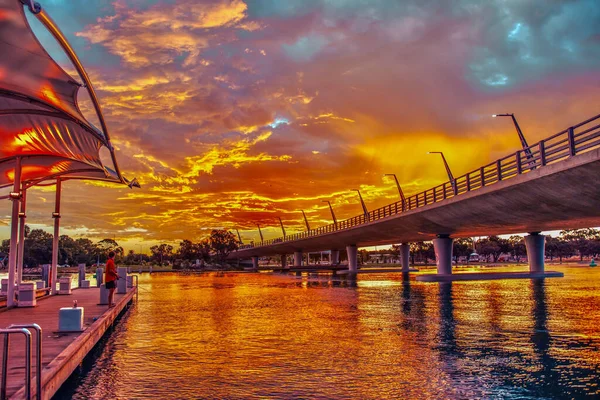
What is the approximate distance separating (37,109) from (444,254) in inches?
2024

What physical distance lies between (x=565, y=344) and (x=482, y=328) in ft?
12.4

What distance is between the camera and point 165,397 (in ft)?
34.4

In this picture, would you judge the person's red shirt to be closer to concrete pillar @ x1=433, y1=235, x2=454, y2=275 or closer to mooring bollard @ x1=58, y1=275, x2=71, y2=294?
mooring bollard @ x1=58, y1=275, x2=71, y2=294

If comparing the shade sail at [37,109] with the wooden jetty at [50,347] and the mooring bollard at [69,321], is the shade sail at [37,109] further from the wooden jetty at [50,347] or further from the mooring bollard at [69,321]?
the wooden jetty at [50,347]

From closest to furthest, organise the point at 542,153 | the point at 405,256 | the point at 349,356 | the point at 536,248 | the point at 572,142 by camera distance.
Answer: the point at 349,356 < the point at 572,142 < the point at 542,153 < the point at 536,248 < the point at 405,256

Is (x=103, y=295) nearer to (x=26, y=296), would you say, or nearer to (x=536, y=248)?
(x=26, y=296)

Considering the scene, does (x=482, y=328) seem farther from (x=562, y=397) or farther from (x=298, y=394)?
(x=298, y=394)

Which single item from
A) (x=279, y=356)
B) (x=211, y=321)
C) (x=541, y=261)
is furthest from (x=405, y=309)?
(x=541, y=261)

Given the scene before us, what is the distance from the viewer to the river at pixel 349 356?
11.0 metres

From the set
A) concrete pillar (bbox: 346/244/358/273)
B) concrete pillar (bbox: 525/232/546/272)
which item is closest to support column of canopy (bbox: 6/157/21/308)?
concrete pillar (bbox: 525/232/546/272)

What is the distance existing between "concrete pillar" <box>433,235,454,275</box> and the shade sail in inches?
1712

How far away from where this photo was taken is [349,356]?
1422cm

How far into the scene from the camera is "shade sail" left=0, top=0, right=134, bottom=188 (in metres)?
12.1

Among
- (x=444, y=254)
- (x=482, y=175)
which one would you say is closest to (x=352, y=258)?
(x=444, y=254)
